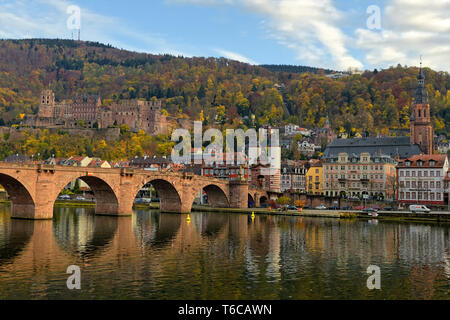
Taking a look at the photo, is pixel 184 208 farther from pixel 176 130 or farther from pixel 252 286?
pixel 176 130

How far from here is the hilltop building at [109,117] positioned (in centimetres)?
18350

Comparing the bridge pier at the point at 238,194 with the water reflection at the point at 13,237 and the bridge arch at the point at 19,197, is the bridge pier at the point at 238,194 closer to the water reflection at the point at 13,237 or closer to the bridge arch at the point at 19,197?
the bridge arch at the point at 19,197

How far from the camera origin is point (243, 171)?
106 metres

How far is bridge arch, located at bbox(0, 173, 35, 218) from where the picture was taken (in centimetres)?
5397

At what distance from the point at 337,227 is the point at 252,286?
114 feet

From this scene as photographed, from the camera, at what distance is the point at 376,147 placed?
118 metres

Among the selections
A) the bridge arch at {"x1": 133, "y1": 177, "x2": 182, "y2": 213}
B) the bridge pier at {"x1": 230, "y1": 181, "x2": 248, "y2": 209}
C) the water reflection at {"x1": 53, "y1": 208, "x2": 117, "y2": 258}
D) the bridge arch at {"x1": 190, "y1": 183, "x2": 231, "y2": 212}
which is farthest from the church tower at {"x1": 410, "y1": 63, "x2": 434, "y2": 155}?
the water reflection at {"x1": 53, "y1": 208, "x2": 117, "y2": 258}

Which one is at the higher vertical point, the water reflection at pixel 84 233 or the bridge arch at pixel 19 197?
the bridge arch at pixel 19 197

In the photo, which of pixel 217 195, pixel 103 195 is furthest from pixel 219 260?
pixel 217 195

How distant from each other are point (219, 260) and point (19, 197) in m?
31.0

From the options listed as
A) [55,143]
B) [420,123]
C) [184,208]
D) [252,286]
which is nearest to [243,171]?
[184,208]

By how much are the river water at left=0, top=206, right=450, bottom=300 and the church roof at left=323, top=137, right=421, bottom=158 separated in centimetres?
5848

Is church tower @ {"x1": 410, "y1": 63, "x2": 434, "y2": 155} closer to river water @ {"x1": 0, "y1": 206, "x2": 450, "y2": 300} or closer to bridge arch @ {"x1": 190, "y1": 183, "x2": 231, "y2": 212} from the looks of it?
bridge arch @ {"x1": 190, "y1": 183, "x2": 231, "y2": 212}

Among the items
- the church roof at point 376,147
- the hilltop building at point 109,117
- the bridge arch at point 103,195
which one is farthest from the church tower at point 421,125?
the hilltop building at point 109,117
